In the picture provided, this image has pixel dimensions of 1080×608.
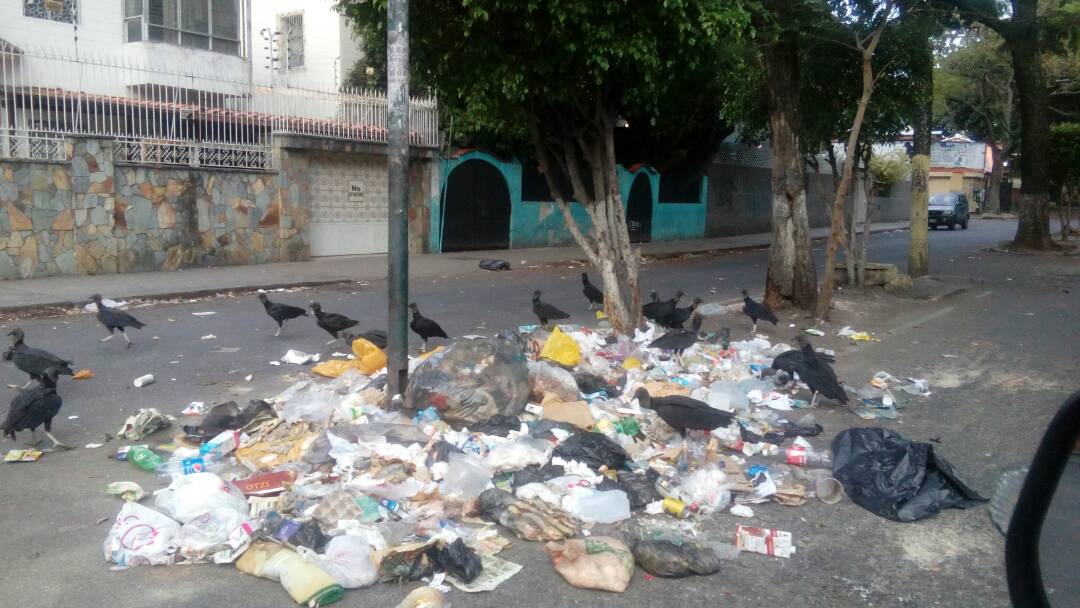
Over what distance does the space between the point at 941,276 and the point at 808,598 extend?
13965mm

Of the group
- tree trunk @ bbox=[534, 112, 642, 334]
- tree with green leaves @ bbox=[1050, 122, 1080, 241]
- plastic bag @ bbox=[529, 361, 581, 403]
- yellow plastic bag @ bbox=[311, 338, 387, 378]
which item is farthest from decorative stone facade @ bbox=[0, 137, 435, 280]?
tree with green leaves @ bbox=[1050, 122, 1080, 241]

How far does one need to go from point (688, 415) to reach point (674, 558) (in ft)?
5.67

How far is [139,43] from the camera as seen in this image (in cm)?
2048

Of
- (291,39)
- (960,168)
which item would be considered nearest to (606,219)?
(291,39)

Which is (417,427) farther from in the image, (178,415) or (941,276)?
(941,276)

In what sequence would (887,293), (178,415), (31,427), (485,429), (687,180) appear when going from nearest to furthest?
(31,427) < (485,429) < (178,415) < (887,293) < (687,180)

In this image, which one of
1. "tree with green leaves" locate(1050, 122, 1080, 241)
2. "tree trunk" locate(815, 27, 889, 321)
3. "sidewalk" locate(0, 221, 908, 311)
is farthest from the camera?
"tree with green leaves" locate(1050, 122, 1080, 241)

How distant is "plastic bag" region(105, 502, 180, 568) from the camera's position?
421cm

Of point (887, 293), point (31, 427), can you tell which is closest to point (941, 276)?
point (887, 293)

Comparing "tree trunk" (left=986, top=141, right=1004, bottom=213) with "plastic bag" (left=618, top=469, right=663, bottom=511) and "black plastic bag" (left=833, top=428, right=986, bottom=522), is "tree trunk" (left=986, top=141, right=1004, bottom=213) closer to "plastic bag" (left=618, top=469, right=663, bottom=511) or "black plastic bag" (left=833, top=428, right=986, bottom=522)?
"black plastic bag" (left=833, top=428, right=986, bottom=522)

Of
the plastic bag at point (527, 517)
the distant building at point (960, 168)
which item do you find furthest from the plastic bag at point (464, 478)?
the distant building at point (960, 168)

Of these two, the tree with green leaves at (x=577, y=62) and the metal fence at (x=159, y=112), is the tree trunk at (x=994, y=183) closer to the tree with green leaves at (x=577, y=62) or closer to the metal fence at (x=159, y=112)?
the metal fence at (x=159, y=112)

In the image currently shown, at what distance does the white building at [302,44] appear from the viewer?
23875mm

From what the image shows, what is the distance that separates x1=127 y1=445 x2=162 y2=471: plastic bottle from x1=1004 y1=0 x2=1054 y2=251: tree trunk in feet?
62.6
